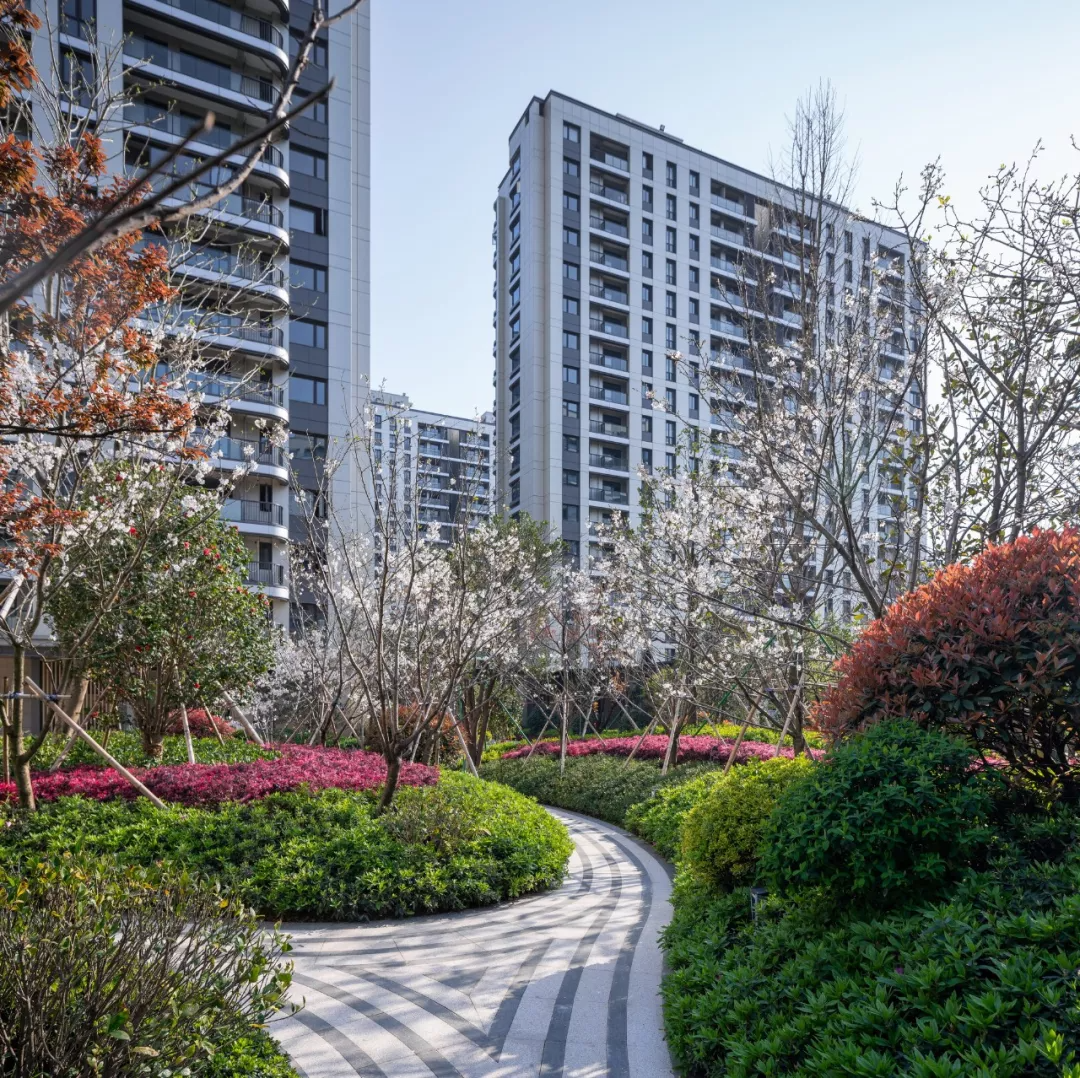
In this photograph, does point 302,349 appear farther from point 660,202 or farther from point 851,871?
point 851,871

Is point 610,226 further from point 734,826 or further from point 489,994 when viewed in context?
point 489,994

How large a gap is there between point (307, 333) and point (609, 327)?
17.0 m

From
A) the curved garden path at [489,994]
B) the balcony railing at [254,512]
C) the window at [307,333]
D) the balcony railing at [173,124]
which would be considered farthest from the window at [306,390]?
the curved garden path at [489,994]

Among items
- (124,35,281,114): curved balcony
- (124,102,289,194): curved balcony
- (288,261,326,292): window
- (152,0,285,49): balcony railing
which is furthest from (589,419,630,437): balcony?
(152,0,285,49): balcony railing

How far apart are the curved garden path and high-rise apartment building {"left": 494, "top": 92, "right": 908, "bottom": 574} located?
3000cm

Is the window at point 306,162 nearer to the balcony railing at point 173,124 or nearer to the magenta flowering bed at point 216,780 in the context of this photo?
the balcony railing at point 173,124

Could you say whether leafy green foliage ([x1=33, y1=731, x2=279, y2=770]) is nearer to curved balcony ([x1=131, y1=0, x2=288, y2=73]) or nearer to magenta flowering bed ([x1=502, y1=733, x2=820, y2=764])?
magenta flowering bed ([x1=502, y1=733, x2=820, y2=764])

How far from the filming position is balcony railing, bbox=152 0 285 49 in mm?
24562

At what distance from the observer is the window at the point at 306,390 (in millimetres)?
27016

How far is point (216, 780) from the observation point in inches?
339

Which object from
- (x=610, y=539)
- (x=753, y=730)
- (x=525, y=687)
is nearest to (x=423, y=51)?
(x=610, y=539)

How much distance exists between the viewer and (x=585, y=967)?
5359 millimetres

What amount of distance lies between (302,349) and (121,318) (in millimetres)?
22857

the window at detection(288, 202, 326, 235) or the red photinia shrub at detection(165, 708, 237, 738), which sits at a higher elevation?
the window at detection(288, 202, 326, 235)
